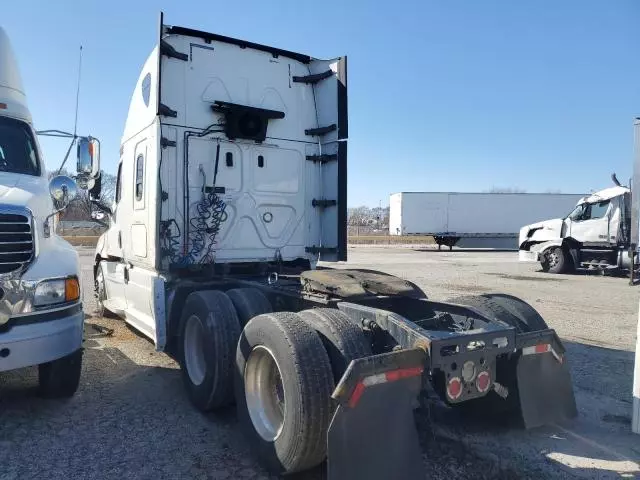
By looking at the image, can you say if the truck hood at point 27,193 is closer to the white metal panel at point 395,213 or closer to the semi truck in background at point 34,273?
the semi truck in background at point 34,273

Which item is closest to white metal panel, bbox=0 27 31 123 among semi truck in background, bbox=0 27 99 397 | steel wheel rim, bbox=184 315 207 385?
semi truck in background, bbox=0 27 99 397

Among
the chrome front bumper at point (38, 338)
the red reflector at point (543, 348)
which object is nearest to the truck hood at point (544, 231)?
the red reflector at point (543, 348)

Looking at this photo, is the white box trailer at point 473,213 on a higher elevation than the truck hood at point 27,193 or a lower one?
higher

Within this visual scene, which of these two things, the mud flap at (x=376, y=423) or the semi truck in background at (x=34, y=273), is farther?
the semi truck in background at (x=34, y=273)

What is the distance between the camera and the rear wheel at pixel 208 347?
4285 mm

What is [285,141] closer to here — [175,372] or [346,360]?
[175,372]

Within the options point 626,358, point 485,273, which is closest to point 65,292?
point 626,358

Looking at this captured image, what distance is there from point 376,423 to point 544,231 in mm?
18631

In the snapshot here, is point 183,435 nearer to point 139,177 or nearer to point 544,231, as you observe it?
point 139,177

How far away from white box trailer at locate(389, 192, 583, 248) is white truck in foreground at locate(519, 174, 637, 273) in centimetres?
1507

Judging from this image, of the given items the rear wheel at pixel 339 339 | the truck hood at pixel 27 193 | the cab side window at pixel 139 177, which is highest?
the cab side window at pixel 139 177

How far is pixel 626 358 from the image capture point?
6.41 metres

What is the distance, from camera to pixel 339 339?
334 cm

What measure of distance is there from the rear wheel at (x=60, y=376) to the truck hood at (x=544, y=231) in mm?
18122
